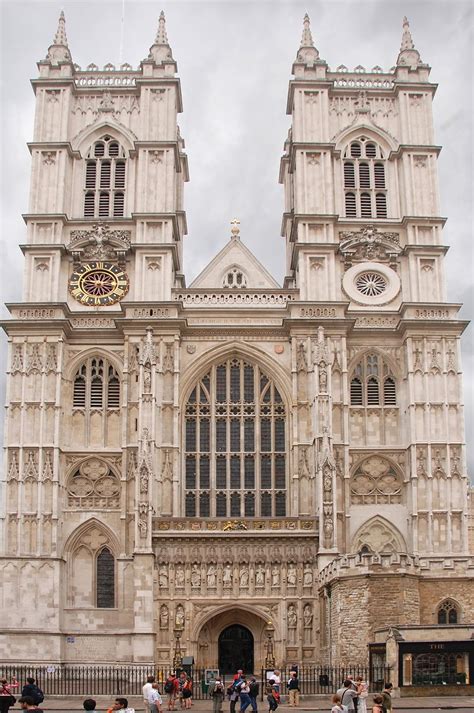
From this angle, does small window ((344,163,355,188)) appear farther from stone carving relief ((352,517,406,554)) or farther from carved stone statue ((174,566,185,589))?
carved stone statue ((174,566,185,589))

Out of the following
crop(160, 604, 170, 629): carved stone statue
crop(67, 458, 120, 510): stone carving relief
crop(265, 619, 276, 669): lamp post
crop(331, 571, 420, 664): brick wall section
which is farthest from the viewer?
crop(67, 458, 120, 510): stone carving relief

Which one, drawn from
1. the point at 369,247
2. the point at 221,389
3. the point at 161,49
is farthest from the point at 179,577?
the point at 161,49

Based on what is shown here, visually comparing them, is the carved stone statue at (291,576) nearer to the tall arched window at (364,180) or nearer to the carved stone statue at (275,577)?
the carved stone statue at (275,577)

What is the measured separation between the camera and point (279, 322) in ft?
155

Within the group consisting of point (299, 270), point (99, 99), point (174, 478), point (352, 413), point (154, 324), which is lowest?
point (174, 478)

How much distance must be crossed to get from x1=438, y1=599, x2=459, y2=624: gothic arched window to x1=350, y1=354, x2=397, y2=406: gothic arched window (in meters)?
10.9

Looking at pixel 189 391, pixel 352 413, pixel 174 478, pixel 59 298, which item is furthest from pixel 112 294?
pixel 352 413

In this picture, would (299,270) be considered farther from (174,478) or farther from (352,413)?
(174,478)

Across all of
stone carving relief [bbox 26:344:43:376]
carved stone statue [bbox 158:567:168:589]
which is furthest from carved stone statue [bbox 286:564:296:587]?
stone carving relief [bbox 26:344:43:376]

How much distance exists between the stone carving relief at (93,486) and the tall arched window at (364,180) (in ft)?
56.1

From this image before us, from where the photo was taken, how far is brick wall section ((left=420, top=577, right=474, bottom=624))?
38094 mm

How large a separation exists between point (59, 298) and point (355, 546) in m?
17.5

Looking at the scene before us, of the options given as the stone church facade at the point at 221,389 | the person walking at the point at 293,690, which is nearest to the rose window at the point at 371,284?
the stone church facade at the point at 221,389

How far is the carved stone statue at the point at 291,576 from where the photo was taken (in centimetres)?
4172
